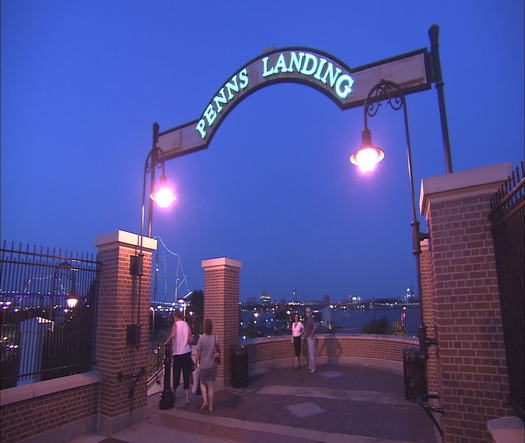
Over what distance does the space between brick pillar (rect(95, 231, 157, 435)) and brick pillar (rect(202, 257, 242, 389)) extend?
2.72m

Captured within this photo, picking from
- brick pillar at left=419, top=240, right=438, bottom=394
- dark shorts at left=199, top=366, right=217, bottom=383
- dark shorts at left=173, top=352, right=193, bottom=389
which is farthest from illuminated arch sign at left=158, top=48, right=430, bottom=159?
dark shorts at left=199, top=366, right=217, bottom=383

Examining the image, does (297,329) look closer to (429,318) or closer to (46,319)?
(429,318)

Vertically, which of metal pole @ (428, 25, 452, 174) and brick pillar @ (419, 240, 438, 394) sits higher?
metal pole @ (428, 25, 452, 174)

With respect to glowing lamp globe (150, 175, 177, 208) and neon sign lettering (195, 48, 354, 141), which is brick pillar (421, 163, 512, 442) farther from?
glowing lamp globe (150, 175, 177, 208)

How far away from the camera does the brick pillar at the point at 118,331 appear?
6.55 m

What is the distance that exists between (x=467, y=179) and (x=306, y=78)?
189 inches

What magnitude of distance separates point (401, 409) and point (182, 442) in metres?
4.49

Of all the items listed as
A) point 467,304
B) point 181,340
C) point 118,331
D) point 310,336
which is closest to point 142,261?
point 118,331

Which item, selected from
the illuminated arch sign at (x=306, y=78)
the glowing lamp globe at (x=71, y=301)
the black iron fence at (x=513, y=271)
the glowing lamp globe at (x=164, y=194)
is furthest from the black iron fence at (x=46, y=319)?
the black iron fence at (x=513, y=271)

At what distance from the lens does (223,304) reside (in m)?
9.73

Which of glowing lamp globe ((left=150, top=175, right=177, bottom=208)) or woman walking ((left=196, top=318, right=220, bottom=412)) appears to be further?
glowing lamp globe ((left=150, top=175, right=177, bottom=208))

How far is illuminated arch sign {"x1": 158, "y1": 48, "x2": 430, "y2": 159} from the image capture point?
264 inches

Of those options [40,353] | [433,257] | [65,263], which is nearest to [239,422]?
[40,353]

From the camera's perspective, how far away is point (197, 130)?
9.55 m
